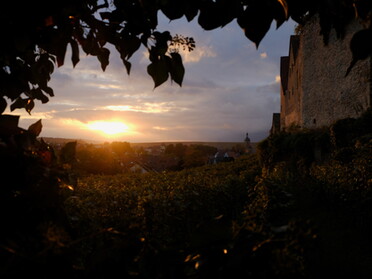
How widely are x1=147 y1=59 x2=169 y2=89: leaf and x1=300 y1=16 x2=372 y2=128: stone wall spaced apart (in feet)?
42.0

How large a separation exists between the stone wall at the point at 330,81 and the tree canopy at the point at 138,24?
41.5 feet

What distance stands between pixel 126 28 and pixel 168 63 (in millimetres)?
335

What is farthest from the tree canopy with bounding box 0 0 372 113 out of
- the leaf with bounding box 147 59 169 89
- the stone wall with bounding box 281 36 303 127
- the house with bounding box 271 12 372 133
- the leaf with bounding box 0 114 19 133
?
the stone wall with bounding box 281 36 303 127

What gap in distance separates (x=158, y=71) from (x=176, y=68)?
0.10m

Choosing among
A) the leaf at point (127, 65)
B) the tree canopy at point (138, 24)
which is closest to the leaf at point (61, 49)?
the tree canopy at point (138, 24)

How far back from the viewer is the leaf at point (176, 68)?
1564 mm

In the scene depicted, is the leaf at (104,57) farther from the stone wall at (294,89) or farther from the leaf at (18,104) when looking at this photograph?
the stone wall at (294,89)

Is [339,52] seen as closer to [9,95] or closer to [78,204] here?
[78,204]

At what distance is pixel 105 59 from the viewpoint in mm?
2334

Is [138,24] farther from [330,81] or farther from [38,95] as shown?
[330,81]

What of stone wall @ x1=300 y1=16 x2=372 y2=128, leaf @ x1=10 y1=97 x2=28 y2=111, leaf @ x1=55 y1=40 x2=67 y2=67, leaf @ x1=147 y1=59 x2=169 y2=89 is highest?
stone wall @ x1=300 y1=16 x2=372 y2=128

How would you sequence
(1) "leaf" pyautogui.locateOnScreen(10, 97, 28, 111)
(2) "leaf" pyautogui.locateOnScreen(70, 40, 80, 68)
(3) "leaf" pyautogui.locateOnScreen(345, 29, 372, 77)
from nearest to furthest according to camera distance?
(3) "leaf" pyautogui.locateOnScreen(345, 29, 372, 77) < (2) "leaf" pyautogui.locateOnScreen(70, 40, 80, 68) < (1) "leaf" pyautogui.locateOnScreen(10, 97, 28, 111)

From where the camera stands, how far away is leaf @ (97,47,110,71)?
2.31m

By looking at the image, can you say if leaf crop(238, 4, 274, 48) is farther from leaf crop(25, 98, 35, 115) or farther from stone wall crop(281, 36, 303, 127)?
stone wall crop(281, 36, 303, 127)
